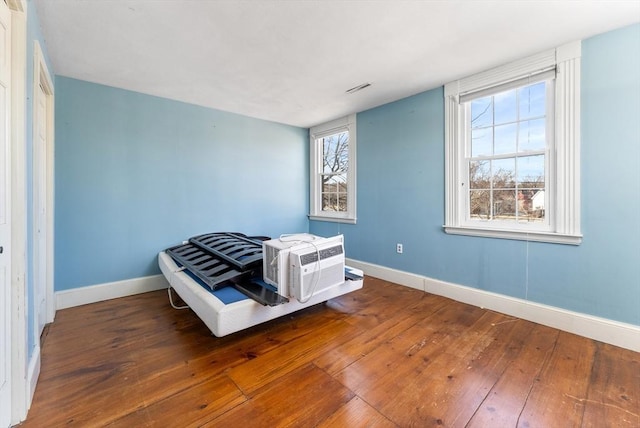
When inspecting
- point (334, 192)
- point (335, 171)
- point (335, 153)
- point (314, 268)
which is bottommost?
point (314, 268)

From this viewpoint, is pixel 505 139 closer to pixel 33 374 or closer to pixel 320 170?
pixel 320 170

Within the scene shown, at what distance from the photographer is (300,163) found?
4.66m

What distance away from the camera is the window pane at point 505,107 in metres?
2.57

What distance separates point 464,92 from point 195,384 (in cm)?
349

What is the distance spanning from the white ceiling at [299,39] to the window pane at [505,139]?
61 cm

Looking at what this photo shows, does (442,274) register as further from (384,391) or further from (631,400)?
(384,391)

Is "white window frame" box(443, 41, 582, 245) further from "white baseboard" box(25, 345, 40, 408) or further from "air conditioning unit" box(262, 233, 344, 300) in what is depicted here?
"white baseboard" box(25, 345, 40, 408)

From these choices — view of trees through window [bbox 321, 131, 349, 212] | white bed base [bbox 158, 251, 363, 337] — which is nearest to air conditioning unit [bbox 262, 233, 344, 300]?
white bed base [bbox 158, 251, 363, 337]

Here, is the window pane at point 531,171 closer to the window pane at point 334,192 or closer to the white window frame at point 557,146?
the white window frame at point 557,146

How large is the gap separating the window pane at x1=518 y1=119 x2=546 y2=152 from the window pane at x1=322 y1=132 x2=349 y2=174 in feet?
7.38

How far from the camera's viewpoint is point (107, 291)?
294cm

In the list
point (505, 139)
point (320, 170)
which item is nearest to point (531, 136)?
point (505, 139)

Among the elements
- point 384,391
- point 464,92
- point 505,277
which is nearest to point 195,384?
point 384,391

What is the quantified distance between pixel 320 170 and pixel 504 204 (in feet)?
9.31
